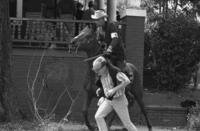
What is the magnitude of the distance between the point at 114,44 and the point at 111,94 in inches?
81.2

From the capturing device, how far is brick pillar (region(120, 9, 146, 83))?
13.1 metres

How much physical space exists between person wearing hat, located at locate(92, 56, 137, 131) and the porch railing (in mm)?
4875

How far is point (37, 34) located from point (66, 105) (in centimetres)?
218

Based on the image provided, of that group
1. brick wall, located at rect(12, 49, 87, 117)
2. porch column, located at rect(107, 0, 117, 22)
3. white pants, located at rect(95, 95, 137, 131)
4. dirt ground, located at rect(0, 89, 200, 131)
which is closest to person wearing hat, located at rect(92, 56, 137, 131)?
white pants, located at rect(95, 95, 137, 131)

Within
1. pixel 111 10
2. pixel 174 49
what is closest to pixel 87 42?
pixel 174 49

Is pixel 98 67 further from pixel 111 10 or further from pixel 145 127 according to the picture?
pixel 111 10

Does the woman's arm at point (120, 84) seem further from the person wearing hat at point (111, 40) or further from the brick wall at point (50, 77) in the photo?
the brick wall at point (50, 77)

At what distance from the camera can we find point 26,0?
645 inches

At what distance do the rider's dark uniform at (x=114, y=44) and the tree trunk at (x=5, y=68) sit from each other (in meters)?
2.34

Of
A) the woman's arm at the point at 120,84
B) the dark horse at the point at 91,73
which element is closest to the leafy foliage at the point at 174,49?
the dark horse at the point at 91,73

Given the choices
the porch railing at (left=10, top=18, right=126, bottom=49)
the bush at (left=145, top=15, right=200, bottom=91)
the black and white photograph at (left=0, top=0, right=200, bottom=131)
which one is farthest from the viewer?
the bush at (left=145, top=15, right=200, bottom=91)

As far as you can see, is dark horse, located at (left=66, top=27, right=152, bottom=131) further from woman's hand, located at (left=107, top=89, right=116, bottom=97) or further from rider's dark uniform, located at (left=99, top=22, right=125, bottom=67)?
woman's hand, located at (left=107, top=89, right=116, bottom=97)

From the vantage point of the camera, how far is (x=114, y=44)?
9.73 m

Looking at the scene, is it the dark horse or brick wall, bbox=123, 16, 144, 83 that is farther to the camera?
brick wall, bbox=123, 16, 144, 83
